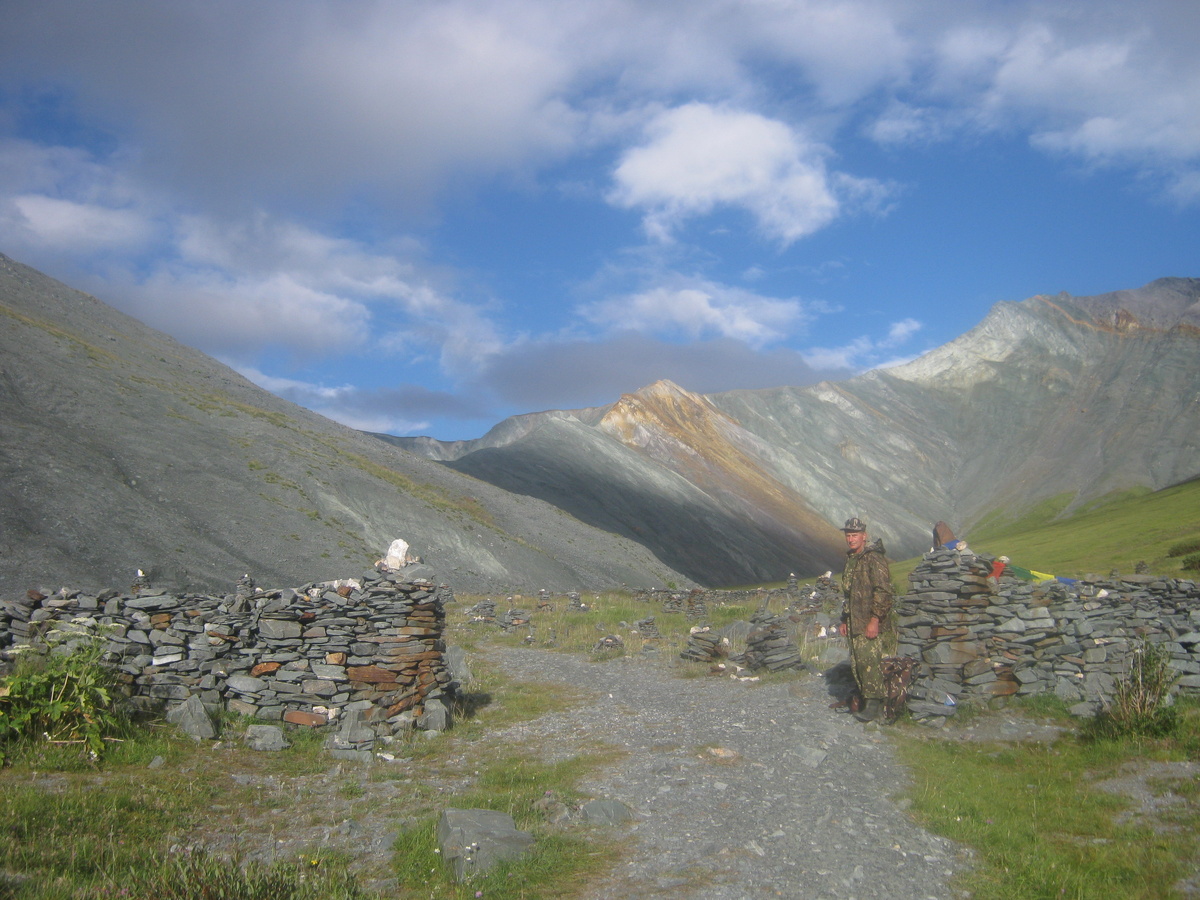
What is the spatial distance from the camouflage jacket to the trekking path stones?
149 cm

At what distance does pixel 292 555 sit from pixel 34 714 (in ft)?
97.0

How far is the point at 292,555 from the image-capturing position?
36219 mm

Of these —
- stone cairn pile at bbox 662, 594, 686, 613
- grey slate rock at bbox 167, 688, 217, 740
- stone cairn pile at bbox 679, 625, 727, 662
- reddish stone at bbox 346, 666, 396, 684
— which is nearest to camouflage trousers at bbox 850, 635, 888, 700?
stone cairn pile at bbox 679, 625, 727, 662

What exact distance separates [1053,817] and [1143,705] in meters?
2.80

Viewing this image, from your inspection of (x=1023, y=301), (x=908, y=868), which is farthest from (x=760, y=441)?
(x=908, y=868)

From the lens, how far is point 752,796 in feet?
26.1

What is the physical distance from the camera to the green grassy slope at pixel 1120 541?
40.5 m

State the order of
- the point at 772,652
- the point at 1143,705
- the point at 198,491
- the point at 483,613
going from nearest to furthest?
1. the point at 1143,705
2. the point at 772,652
3. the point at 483,613
4. the point at 198,491

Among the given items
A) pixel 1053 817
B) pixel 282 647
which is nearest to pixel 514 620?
pixel 282 647

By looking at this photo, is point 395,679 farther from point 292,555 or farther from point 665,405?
point 665,405

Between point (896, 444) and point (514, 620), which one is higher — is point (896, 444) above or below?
above

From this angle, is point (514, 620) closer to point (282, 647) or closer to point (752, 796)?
point (282, 647)

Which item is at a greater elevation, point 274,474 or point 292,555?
point 274,474

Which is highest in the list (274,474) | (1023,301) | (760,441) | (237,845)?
(1023,301)
